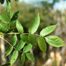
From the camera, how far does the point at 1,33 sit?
788 mm

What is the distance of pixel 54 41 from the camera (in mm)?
806

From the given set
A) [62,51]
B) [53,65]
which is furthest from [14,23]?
[62,51]

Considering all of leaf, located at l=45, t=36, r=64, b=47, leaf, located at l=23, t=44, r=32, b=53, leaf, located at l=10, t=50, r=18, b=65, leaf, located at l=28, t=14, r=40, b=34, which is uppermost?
leaf, located at l=28, t=14, r=40, b=34

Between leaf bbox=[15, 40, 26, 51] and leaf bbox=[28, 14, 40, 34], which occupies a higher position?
leaf bbox=[28, 14, 40, 34]

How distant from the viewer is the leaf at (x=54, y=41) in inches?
31.1

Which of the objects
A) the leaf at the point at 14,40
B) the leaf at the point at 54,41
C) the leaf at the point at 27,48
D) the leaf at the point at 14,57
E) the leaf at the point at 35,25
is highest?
the leaf at the point at 35,25

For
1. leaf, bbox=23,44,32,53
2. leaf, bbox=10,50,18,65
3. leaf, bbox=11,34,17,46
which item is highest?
leaf, bbox=11,34,17,46

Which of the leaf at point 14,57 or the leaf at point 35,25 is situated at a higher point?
the leaf at point 35,25

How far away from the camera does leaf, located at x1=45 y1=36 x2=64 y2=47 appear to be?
791 mm

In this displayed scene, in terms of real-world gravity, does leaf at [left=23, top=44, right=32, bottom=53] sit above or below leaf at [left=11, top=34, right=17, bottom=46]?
below

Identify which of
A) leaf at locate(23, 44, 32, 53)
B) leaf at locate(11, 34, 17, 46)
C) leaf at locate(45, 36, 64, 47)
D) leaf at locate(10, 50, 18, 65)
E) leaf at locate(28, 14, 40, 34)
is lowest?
leaf at locate(10, 50, 18, 65)

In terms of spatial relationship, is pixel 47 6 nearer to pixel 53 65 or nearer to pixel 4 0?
pixel 53 65

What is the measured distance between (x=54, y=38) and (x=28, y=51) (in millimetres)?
76

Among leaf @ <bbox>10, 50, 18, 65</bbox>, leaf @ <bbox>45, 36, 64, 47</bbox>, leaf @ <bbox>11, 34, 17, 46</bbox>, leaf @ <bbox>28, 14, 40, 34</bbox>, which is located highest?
leaf @ <bbox>28, 14, 40, 34</bbox>
